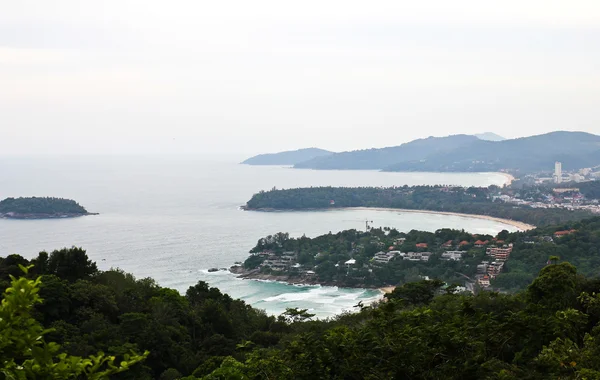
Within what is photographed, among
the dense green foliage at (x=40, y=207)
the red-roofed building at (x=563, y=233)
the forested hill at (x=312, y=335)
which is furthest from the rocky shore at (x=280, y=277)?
the dense green foliage at (x=40, y=207)

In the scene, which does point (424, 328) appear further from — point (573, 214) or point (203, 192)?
point (203, 192)

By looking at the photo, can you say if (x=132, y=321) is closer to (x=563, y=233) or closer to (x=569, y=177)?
(x=563, y=233)

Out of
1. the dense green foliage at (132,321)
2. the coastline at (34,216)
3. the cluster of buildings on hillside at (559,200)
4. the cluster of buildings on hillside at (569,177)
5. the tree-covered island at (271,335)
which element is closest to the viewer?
the tree-covered island at (271,335)

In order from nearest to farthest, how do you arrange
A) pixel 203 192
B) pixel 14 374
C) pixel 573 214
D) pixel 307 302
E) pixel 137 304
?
pixel 14 374, pixel 137 304, pixel 307 302, pixel 573 214, pixel 203 192

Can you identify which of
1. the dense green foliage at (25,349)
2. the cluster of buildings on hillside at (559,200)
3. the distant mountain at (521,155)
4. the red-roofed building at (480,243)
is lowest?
the red-roofed building at (480,243)

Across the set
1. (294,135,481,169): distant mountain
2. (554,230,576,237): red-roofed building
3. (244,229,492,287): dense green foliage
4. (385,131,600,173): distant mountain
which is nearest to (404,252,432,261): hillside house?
(244,229,492,287): dense green foliage

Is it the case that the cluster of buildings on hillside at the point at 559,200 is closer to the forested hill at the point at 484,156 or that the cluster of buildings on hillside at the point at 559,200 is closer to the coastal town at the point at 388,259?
the coastal town at the point at 388,259

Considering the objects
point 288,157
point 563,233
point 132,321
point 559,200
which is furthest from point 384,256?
point 288,157

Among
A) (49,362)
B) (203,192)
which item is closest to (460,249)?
(49,362)
